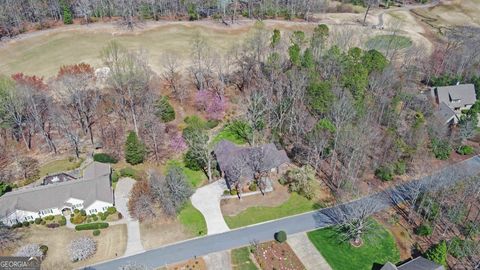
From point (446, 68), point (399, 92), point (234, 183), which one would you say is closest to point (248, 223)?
point (234, 183)

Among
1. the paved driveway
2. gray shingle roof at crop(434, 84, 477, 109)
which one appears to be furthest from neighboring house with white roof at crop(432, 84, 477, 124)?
the paved driveway

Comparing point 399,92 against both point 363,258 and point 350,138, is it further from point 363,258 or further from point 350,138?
point 363,258

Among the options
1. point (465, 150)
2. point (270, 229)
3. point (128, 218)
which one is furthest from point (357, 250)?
point (465, 150)

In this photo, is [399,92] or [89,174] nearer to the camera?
[89,174]

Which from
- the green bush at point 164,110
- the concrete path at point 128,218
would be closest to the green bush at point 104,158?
the concrete path at point 128,218

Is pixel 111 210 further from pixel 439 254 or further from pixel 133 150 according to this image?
pixel 439 254

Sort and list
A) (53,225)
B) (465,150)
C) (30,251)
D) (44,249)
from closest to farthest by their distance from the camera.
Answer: (30,251) < (44,249) < (53,225) < (465,150)
